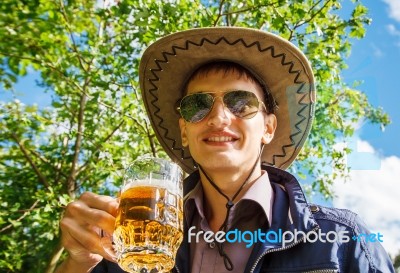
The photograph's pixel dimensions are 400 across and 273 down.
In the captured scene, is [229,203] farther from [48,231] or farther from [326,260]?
[48,231]

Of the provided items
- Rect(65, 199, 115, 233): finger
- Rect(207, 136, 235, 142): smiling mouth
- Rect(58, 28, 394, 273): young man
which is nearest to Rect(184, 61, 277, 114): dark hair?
Rect(58, 28, 394, 273): young man

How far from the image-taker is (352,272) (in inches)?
67.8

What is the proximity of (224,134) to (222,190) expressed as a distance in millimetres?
301

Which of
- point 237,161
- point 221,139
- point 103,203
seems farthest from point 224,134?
point 103,203

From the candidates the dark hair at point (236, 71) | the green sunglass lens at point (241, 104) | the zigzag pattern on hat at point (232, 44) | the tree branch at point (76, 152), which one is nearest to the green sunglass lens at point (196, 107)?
the green sunglass lens at point (241, 104)

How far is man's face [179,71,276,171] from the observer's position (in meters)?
2.13

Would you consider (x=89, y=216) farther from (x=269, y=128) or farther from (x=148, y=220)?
(x=269, y=128)

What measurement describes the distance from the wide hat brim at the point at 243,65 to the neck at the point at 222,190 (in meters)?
0.49

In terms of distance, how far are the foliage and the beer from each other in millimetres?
3074

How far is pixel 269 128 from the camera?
2.52 meters

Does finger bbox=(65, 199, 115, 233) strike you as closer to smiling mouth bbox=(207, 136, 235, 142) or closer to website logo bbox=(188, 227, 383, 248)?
website logo bbox=(188, 227, 383, 248)

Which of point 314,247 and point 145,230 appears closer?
point 145,230

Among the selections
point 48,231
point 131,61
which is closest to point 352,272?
point 131,61

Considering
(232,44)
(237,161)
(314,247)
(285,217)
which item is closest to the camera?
(314,247)
